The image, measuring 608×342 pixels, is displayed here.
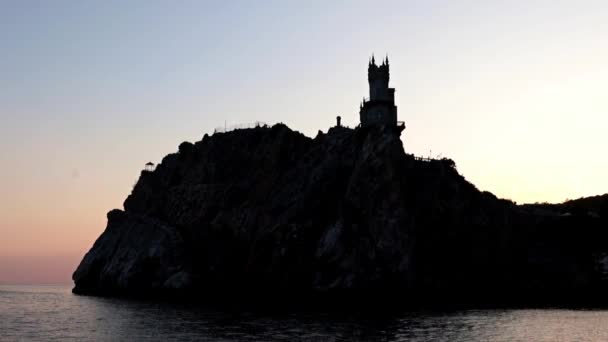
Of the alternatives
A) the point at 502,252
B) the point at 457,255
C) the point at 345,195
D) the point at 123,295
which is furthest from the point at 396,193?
the point at 123,295

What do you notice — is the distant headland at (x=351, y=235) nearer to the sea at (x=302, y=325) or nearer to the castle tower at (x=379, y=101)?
the castle tower at (x=379, y=101)

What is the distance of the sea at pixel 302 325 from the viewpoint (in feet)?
229

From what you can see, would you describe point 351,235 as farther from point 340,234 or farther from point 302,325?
point 302,325

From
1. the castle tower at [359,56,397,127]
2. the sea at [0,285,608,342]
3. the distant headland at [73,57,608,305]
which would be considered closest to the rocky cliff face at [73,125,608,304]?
the distant headland at [73,57,608,305]

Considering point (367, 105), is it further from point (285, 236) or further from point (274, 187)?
point (285, 236)

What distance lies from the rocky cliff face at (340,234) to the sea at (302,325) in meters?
24.1

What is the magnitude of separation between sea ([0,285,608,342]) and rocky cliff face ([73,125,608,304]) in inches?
949

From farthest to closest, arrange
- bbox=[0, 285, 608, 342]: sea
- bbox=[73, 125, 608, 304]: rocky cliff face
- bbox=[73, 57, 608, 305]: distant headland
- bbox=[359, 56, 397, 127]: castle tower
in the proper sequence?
bbox=[359, 56, 397, 127]: castle tower
bbox=[73, 125, 608, 304]: rocky cliff face
bbox=[73, 57, 608, 305]: distant headland
bbox=[0, 285, 608, 342]: sea

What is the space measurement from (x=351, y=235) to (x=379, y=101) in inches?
1529

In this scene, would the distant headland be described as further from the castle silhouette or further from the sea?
the sea

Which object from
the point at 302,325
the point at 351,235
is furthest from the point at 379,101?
the point at 302,325

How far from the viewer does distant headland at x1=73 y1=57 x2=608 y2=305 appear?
119 meters

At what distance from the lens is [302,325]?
77.4 m

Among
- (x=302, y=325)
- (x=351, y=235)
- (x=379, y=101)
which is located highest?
(x=379, y=101)
